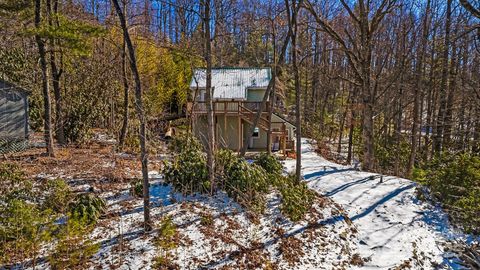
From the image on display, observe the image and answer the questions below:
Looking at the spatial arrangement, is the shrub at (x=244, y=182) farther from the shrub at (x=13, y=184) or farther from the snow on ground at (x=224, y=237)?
the shrub at (x=13, y=184)

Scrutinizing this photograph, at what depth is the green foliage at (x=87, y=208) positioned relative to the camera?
19.0ft

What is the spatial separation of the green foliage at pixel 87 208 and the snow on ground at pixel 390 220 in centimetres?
535

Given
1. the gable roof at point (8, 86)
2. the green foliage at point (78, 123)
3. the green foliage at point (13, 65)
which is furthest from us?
the green foliage at point (13, 65)

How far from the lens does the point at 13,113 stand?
11.1 m

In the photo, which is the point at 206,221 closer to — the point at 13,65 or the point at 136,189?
the point at 136,189

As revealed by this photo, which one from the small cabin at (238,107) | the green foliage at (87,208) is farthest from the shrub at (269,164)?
the small cabin at (238,107)

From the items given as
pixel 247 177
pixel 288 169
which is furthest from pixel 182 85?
pixel 247 177

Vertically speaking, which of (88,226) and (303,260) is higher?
(88,226)

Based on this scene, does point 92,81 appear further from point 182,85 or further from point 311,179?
point 311,179

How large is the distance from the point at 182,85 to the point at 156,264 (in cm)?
1916

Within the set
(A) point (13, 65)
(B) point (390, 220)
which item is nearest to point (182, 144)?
(B) point (390, 220)

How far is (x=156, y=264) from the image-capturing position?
16.3ft

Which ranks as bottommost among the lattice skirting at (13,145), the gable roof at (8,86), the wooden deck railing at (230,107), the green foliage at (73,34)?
the lattice skirting at (13,145)

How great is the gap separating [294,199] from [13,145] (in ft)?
32.8
